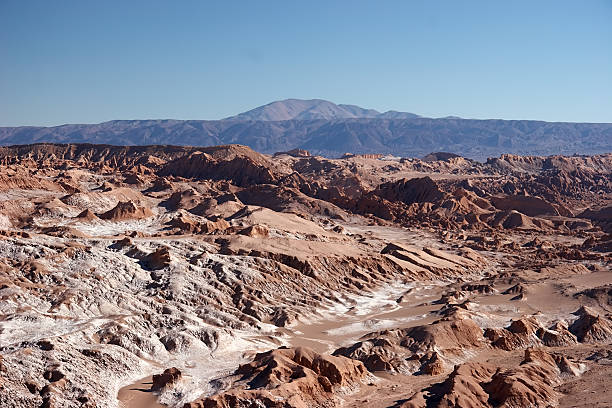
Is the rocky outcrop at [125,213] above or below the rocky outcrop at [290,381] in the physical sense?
above

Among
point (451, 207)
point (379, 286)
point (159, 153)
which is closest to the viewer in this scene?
point (379, 286)

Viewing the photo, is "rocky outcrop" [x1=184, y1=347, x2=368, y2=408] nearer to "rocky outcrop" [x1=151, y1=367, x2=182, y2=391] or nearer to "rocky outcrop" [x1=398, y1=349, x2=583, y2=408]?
"rocky outcrop" [x1=151, y1=367, x2=182, y2=391]

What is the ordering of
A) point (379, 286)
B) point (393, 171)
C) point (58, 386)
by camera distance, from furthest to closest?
point (393, 171) < point (379, 286) < point (58, 386)

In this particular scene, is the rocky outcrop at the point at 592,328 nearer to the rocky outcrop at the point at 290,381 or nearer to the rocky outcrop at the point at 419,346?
the rocky outcrop at the point at 419,346

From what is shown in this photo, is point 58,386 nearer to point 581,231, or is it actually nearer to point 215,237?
point 215,237

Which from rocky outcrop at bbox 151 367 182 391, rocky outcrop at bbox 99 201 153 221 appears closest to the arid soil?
rocky outcrop at bbox 151 367 182 391

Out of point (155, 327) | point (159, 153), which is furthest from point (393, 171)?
point (155, 327)

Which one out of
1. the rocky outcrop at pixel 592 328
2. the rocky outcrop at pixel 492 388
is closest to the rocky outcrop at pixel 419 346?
the rocky outcrop at pixel 492 388

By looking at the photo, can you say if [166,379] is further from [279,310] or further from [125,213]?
[125,213]
